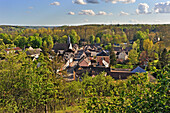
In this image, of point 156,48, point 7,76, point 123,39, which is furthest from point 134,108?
point 123,39

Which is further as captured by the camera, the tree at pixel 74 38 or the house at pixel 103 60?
the tree at pixel 74 38

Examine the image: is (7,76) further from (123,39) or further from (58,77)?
(123,39)

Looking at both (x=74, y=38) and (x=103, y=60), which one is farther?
(x=74, y=38)

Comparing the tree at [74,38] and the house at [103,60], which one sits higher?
the tree at [74,38]

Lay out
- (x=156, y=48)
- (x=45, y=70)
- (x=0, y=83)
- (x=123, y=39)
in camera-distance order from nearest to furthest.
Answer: (x=0, y=83) < (x=45, y=70) < (x=156, y=48) < (x=123, y=39)

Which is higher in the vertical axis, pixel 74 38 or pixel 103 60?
pixel 74 38

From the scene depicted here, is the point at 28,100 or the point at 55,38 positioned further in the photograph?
the point at 55,38

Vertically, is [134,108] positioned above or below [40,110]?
above

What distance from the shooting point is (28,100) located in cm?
1093

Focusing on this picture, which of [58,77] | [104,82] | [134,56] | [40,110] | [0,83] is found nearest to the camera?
[0,83]

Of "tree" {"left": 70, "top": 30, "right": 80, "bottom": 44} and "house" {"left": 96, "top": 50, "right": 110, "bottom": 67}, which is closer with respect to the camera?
"house" {"left": 96, "top": 50, "right": 110, "bottom": 67}

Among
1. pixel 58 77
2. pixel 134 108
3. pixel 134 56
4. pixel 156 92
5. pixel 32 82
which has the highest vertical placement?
pixel 156 92

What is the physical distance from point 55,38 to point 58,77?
84.4 meters

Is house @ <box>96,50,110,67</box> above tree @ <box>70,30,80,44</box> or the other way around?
the other way around
